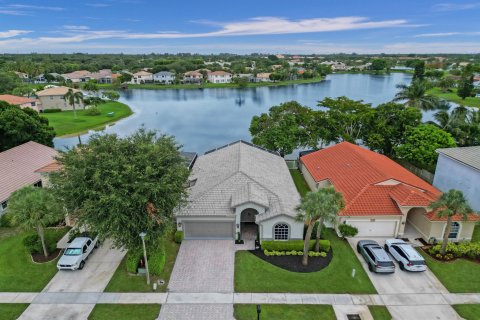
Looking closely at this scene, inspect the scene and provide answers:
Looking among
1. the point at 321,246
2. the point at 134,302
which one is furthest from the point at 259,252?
the point at 134,302

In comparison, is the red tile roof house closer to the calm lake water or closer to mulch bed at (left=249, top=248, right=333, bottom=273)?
mulch bed at (left=249, top=248, right=333, bottom=273)

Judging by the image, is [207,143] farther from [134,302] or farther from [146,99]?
[146,99]

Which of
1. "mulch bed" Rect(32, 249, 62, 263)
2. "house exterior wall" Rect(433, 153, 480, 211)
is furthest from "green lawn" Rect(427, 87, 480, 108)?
"mulch bed" Rect(32, 249, 62, 263)

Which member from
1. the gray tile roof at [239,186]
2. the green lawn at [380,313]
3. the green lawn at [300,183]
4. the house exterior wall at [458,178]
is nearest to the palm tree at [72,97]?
the gray tile roof at [239,186]

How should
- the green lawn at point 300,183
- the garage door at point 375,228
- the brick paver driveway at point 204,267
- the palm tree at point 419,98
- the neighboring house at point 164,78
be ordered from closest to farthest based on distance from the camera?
the brick paver driveway at point 204,267, the garage door at point 375,228, the green lawn at point 300,183, the palm tree at point 419,98, the neighboring house at point 164,78

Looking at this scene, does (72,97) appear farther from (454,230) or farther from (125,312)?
(454,230)

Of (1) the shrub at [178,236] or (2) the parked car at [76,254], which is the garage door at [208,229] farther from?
(2) the parked car at [76,254]

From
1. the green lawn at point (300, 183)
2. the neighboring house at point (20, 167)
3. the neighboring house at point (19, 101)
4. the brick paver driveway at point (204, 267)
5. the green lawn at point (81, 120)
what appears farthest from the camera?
the neighboring house at point (19, 101)
